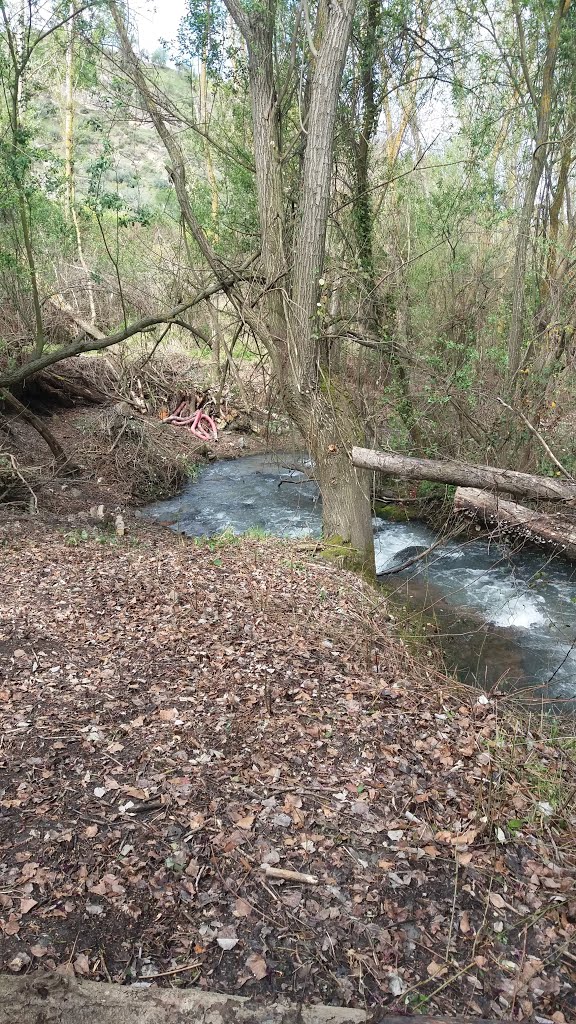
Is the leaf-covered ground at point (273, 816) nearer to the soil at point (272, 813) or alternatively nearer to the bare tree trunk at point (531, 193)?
the soil at point (272, 813)

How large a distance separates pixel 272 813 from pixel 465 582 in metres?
5.31

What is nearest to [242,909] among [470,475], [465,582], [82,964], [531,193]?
[82,964]

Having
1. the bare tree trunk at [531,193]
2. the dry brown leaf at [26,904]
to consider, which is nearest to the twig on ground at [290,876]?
the dry brown leaf at [26,904]

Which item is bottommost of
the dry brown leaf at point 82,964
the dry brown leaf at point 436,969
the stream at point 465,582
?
the stream at point 465,582

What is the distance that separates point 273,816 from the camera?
3.18 metres

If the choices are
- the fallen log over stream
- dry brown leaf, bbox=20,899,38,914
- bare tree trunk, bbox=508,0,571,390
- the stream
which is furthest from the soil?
bare tree trunk, bbox=508,0,571,390

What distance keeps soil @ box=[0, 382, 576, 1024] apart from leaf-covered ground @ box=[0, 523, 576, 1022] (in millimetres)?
11

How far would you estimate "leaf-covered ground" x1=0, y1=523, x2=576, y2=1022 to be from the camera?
8.16 ft

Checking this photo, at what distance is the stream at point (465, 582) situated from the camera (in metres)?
6.03

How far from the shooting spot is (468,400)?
27.3ft

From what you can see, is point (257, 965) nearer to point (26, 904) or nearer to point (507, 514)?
point (26, 904)

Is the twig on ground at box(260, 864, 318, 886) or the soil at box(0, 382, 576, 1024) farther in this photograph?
the twig on ground at box(260, 864, 318, 886)

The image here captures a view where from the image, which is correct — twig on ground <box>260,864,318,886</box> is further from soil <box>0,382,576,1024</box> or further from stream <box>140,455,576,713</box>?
stream <box>140,455,576,713</box>

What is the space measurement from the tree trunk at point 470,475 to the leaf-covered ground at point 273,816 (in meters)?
1.81
